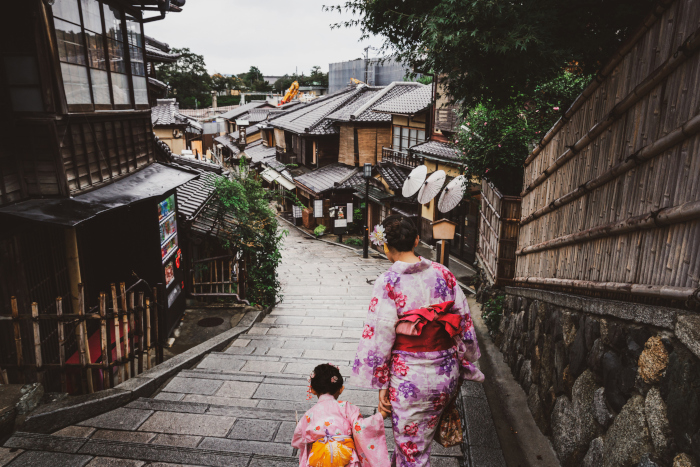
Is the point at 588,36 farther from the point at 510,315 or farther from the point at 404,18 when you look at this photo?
the point at 510,315

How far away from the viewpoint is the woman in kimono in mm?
3256

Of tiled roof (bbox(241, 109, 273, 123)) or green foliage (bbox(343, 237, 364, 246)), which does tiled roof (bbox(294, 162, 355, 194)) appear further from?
tiled roof (bbox(241, 109, 273, 123))

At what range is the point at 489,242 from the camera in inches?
428

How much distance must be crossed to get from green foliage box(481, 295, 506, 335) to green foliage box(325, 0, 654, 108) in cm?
445

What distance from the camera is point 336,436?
3291 mm

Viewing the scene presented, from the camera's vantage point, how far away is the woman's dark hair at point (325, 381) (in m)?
3.41

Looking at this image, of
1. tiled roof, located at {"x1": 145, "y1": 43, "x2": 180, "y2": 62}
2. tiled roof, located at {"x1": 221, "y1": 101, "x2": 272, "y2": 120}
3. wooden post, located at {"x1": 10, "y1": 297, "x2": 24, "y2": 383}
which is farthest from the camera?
tiled roof, located at {"x1": 221, "y1": 101, "x2": 272, "y2": 120}

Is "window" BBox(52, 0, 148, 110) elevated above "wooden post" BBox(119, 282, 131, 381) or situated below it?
above

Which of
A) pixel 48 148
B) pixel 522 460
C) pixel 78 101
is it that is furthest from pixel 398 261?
pixel 78 101

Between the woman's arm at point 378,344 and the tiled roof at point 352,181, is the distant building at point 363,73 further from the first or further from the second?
the woman's arm at point 378,344

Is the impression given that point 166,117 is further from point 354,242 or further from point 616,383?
point 616,383

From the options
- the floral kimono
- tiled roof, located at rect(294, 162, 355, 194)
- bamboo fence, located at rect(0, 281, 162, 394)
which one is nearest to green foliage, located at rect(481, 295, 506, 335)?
the floral kimono

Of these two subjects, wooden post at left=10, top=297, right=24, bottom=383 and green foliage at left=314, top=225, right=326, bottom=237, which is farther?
green foliage at left=314, top=225, right=326, bottom=237

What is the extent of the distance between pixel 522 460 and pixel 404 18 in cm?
542
